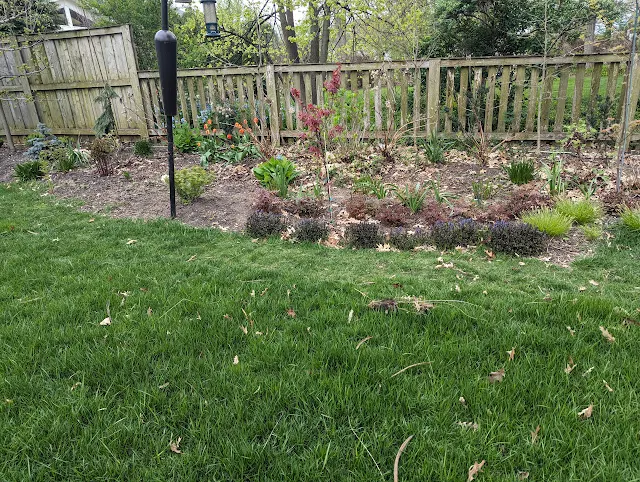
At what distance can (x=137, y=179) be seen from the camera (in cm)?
648

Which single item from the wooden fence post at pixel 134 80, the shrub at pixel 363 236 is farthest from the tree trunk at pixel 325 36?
the shrub at pixel 363 236

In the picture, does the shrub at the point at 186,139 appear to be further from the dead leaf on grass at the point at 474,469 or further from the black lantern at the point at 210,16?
the dead leaf on grass at the point at 474,469

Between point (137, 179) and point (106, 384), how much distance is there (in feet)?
16.7

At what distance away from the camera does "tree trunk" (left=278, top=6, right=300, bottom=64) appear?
33.8ft

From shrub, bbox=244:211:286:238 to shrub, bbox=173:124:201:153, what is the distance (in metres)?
3.77

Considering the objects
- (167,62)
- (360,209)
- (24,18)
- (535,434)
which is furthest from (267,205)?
(24,18)

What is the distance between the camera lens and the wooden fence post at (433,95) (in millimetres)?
6887

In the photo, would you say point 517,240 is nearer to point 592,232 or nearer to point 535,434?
point 592,232

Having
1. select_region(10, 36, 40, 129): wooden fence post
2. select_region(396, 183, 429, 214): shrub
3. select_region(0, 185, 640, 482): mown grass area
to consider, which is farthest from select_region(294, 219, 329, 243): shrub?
select_region(10, 36, 40, 129): wooden fence post

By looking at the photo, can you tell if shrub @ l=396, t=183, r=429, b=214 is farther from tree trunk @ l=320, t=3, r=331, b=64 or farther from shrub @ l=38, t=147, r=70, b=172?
tree trunk @ l=320, t=3, r=331, b=64

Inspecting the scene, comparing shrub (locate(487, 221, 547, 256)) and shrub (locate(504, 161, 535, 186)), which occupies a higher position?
shrub (locate(504, 161, 535, 186))

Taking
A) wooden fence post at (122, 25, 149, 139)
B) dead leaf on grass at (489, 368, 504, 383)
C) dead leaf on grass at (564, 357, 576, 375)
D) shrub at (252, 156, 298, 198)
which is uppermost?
wooden fence post at (122, 25, 149, 139)

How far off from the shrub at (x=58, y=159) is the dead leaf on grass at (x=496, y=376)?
7234mm

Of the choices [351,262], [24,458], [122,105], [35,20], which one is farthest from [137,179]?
[24,458]
